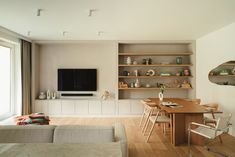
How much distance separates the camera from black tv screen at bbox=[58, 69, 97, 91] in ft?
19.0

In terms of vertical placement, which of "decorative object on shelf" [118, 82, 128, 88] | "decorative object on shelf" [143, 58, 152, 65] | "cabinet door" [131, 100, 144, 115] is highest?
"decorative object on shelf" [143, 58, 152, 65]

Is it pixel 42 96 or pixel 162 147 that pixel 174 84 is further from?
pixel 42 96

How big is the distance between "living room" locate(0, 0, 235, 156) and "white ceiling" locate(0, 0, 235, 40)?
0.02m

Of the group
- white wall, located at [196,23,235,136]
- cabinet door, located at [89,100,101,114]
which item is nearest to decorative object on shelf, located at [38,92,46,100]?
cabinet door, located at [89,100,101,114]

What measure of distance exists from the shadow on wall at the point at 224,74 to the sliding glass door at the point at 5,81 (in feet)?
17.4

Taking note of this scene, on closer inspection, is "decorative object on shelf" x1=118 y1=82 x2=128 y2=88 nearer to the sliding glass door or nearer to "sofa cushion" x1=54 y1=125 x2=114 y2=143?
the sliding glass door

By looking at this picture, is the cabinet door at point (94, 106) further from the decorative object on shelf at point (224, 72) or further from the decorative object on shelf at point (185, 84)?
the decorative object on shelf at point (224, 72)

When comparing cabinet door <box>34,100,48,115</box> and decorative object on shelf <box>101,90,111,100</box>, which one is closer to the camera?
cabinet door <box>34,100,48,115</box>

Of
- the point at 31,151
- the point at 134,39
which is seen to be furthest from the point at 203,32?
the point at 31,151

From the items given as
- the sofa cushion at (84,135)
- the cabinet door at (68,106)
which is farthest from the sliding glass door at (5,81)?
the sofa cushion at (84,135)

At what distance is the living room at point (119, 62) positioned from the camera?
122 inches

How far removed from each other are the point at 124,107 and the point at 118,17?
2978mm

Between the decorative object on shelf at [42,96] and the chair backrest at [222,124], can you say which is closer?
the chair backrest at [222,124]

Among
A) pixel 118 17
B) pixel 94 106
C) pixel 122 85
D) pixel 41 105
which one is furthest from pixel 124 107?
pixel 118 17
